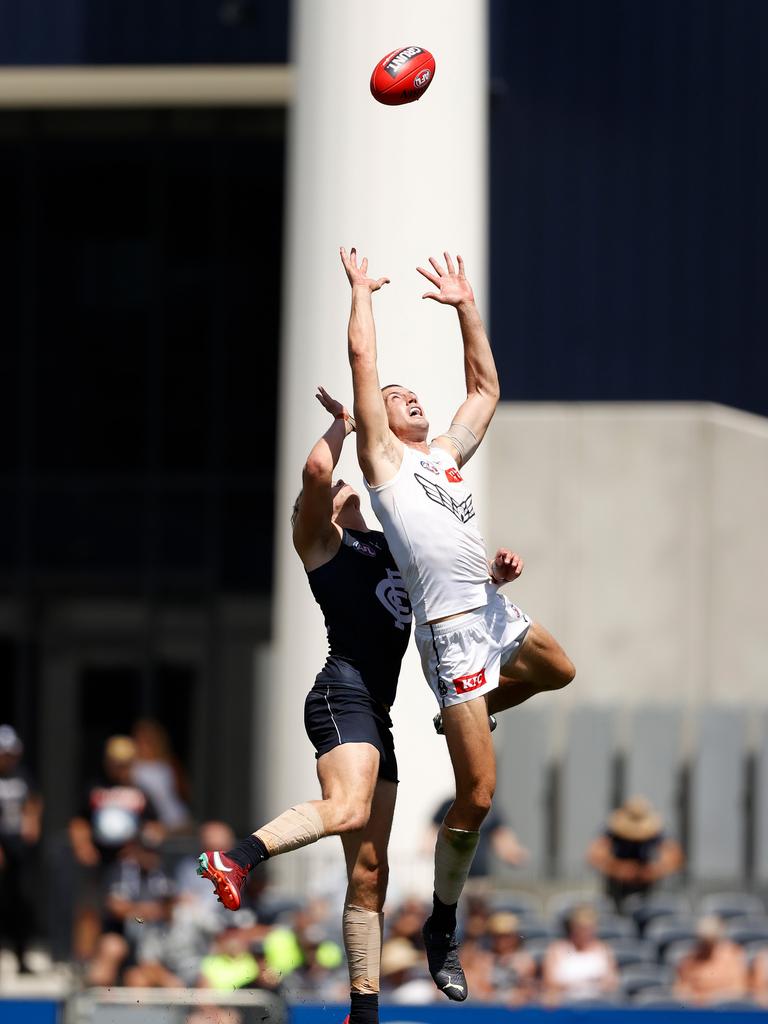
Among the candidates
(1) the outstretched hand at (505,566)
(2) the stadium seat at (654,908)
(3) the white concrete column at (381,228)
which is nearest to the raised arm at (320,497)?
(1) the outstretched hand at (505,566)

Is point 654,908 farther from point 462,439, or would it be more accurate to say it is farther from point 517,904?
point 462,439

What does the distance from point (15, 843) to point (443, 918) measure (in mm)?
7662

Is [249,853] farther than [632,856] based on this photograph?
No

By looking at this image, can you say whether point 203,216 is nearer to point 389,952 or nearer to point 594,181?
point 594,181

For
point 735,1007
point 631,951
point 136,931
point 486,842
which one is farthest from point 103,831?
point 735,1007

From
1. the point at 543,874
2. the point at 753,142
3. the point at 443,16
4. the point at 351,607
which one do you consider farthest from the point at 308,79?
the point at 351,607

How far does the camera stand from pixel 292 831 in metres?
7.08

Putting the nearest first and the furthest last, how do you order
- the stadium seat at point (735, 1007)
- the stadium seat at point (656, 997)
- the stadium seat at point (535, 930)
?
1. the stadium seat at point (735, 1007)
2. the stadium seat at point (656, 997)
3. the stadium seat at point (535, 930)

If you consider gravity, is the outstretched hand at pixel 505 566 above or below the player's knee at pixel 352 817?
above

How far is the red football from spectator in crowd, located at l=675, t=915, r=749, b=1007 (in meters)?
6.21

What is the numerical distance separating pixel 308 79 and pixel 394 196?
4.19ft

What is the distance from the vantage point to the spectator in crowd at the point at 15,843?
564 inches

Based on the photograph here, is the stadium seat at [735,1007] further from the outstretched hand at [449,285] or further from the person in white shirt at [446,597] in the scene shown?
the outstretched hand at [449,285]

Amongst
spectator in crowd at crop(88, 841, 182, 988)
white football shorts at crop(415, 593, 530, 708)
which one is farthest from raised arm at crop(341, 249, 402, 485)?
spectator in crowd at crop(88, 841, 182, 988)
